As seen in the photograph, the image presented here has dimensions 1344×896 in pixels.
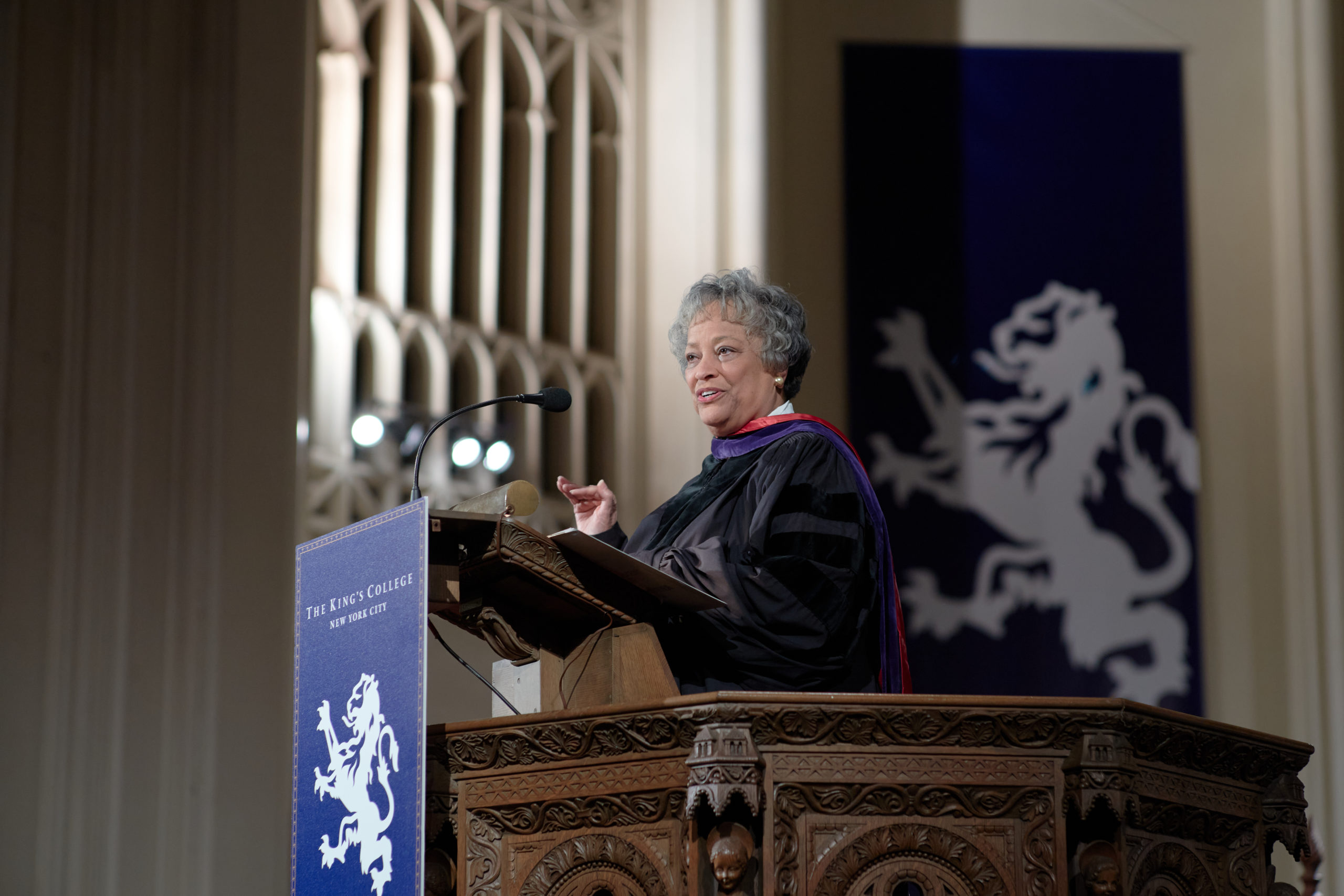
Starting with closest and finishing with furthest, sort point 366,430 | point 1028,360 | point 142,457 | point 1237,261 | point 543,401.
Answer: point 543,401
point 142,457
point 366,430
point 1028,360
point 1237,261

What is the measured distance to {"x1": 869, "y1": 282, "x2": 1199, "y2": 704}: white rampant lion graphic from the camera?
701 centimetres

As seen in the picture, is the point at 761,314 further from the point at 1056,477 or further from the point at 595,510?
the point at 1056,477

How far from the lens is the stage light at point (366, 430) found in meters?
6.17

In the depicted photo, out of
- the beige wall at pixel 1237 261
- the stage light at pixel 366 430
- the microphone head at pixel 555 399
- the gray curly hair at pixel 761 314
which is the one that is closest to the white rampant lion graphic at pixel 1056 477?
the beige wall at pixel 1237 261

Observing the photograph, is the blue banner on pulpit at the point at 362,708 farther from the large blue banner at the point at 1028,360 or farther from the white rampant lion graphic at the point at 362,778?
the large blue banner at the point at 1028,360

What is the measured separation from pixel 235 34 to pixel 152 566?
179 cm

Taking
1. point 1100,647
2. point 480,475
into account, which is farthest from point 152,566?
point 1100,647

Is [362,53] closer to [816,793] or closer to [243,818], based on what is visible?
[243,818]

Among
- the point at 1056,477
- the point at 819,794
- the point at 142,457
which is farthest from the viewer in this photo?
the point at 1056,477

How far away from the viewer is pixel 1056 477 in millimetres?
7121

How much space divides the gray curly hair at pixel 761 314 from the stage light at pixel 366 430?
3.08 metres

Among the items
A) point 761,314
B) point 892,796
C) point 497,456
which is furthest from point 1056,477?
point 892,796

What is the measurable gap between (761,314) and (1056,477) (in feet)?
13.7

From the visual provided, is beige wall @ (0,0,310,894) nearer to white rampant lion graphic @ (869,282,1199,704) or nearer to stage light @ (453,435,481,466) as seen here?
stage light @ (453,435,481,466)
